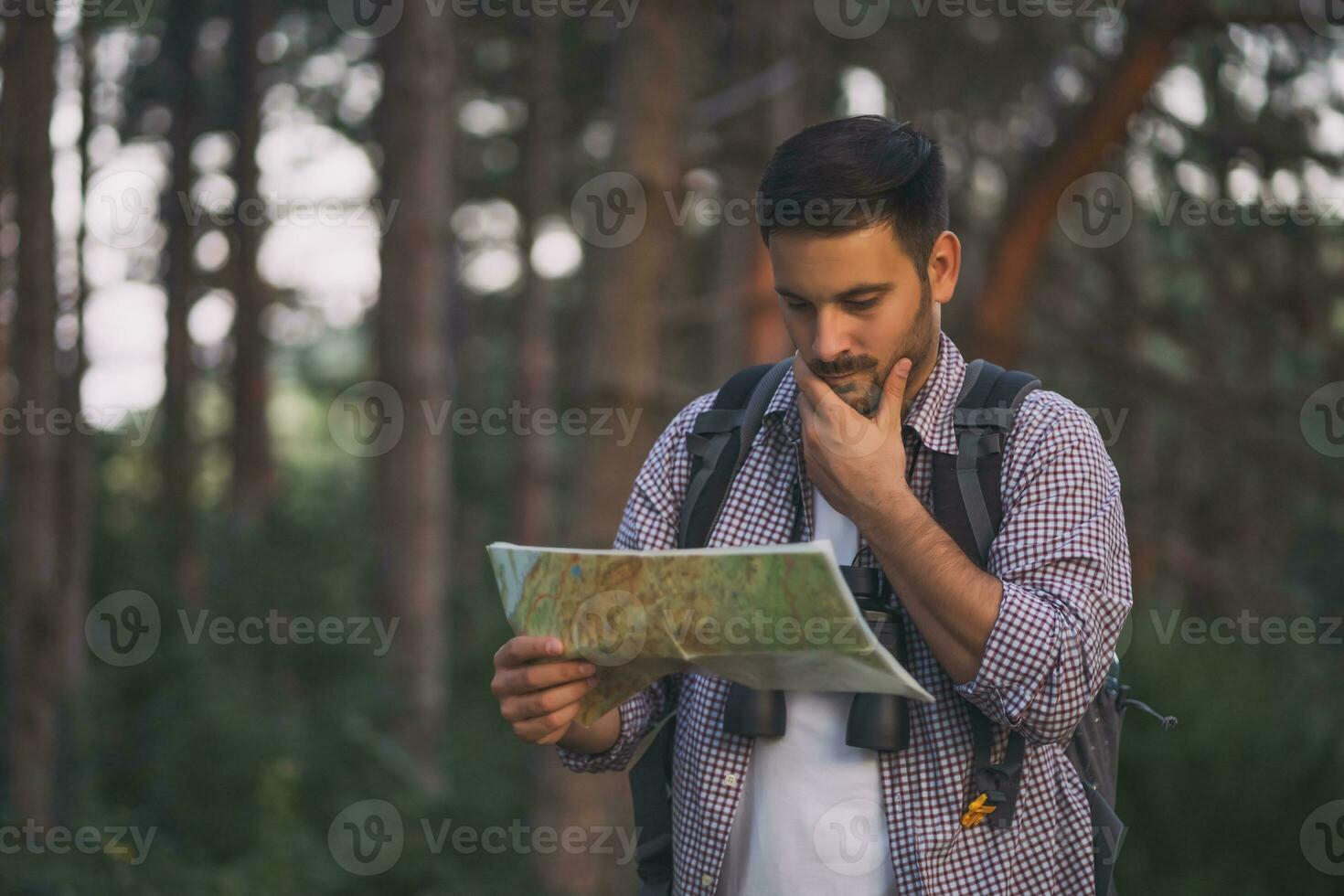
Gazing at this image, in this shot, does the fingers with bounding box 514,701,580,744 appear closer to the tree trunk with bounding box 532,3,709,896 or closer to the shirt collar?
the shirt collar

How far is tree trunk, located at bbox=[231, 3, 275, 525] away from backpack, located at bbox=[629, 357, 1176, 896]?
999 centimetres

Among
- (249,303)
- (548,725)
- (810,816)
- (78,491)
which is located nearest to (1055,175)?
(810,816)

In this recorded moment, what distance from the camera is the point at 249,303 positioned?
14.3 m

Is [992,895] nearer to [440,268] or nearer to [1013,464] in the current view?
[1013,464]

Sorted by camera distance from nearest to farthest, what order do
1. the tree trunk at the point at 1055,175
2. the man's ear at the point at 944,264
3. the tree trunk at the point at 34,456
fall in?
the man's ear at the point at 944,264 → the tree trunk at the point at 34,456 → the tree trunk at the point at 1055,175

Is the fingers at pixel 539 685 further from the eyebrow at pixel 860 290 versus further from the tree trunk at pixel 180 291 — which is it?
the tree trunk at pixel 180 291

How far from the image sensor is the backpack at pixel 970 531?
232 centimetres

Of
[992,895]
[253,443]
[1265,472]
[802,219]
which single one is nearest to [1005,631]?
[992,895]

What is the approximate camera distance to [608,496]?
657 centimetres

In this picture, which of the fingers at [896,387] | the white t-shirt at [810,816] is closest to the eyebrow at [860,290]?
the fingers at [896,387]

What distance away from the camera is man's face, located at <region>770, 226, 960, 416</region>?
7.95ft

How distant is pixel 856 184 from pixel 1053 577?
0.76 meters

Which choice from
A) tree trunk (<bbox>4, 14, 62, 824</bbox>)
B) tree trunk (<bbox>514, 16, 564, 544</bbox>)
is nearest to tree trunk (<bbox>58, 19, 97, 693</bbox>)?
tree trunk (<bbox>4, 14, 62, 824</bbox>)

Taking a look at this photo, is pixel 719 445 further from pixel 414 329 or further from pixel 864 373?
pixel 414 329
